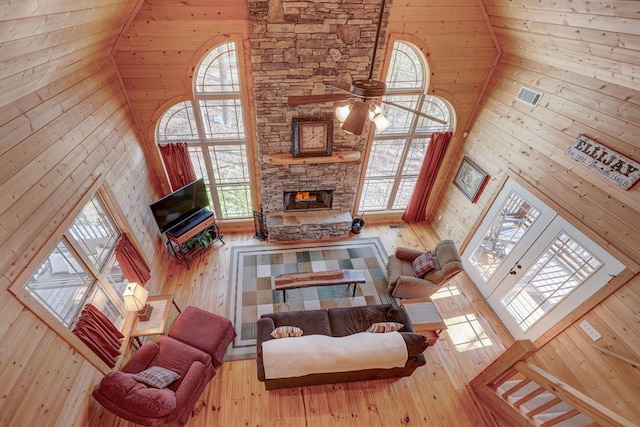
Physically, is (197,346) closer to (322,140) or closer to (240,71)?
(322,140)

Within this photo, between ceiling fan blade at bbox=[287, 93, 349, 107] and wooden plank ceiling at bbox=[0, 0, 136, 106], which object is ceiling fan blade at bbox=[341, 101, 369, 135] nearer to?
ceiling fan blade at bbox=[287, 93, 349, 107]

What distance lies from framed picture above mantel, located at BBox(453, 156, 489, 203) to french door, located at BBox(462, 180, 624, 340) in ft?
1.38

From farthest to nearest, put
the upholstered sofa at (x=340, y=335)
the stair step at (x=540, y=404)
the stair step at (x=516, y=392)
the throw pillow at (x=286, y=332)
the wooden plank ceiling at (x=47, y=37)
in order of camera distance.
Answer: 1. the throw pillow at (x=286, y=332)
2. the stair step at (x=516, y=392)
3. the upholstered sofa at (x=340, y=335)
4. the stair step at (x=540, y=404)
5. the wooden plank ceiling at (x=47, y=37)

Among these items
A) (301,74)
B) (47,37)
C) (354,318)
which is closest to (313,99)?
(301,74)

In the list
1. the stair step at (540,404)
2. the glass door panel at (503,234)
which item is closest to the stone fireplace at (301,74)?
the glass door panel at (503,234)

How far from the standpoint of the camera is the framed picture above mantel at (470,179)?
502cm

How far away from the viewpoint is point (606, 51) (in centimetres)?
295

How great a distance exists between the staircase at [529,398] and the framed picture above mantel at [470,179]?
9.39ft

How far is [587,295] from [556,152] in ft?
5.91

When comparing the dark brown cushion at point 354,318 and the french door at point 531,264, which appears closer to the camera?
the french door at point 531,264

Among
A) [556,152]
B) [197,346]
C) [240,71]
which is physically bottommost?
[197,346]

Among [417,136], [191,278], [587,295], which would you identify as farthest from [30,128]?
[587,295]

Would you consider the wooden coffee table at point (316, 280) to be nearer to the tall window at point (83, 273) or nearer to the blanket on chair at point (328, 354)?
the blanket on chair at point (328, 354)

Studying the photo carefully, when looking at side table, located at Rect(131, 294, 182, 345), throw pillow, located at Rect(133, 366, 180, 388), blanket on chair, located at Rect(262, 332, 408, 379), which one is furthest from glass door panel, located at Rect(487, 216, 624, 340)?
side table, located at Rect(131, 294, 182, 345)
